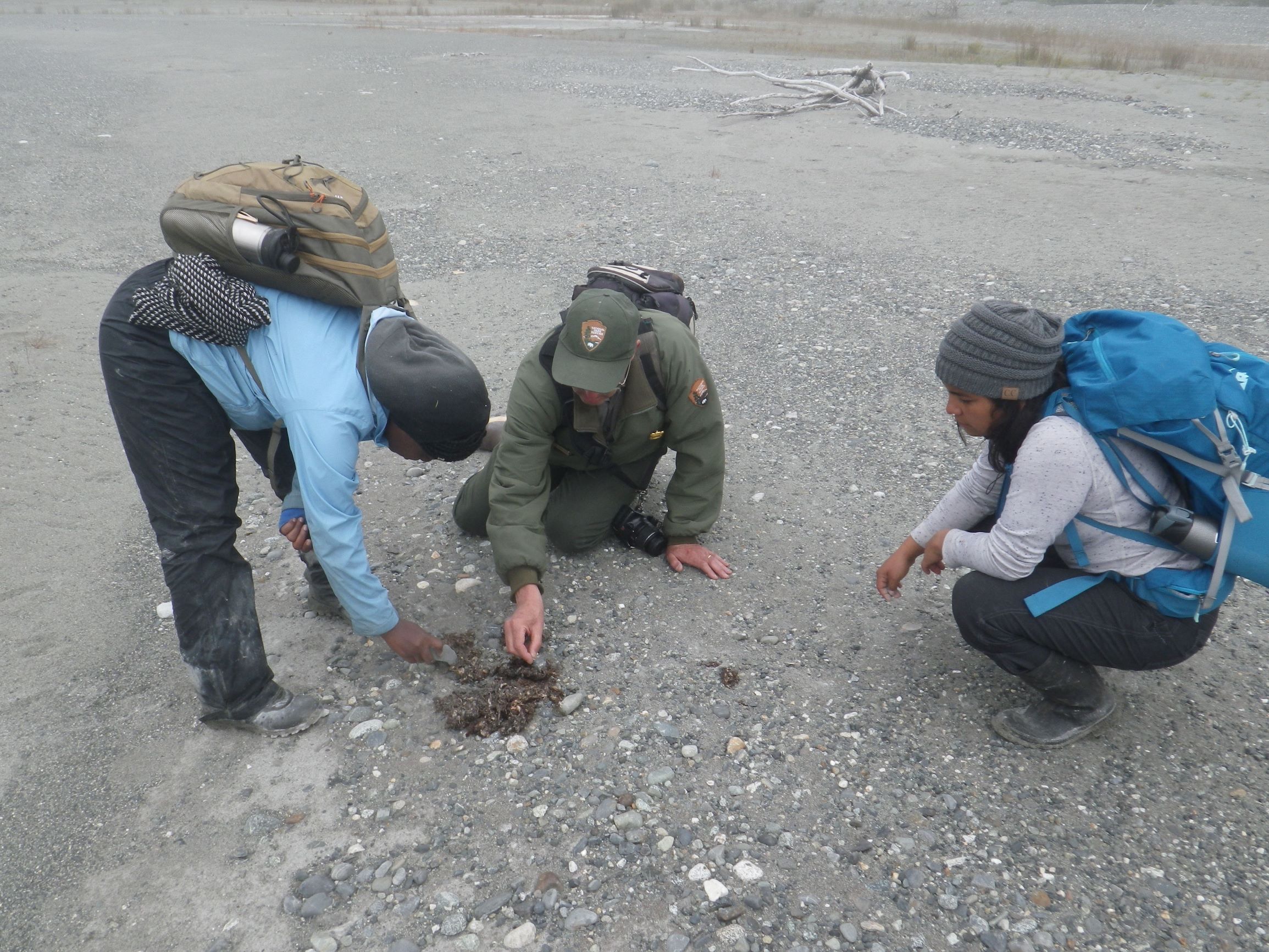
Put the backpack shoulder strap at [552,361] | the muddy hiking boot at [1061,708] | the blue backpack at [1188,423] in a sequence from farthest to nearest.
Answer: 1. the backpack shoulder strap at [552,361]
2. the muddy hiking boot at [1061,708]
3. the blue backpack at [1188,423]

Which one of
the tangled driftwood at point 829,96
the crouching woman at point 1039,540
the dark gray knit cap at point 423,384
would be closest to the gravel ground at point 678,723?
the crouching woman at point 1039,540

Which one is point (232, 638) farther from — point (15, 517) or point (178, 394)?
point (15, 517)

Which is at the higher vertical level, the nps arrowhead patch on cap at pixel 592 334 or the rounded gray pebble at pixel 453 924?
the nps arrowhead patch on cap at pixel 592 334

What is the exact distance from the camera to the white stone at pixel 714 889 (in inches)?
97.9

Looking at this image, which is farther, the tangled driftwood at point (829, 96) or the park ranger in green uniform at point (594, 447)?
the tangled driftwood at point (829, 96)

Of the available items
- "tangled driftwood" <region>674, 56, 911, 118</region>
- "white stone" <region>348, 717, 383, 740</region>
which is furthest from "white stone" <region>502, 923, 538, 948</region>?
"tangled driftwood" <region>674, 56, 911, 118</region>

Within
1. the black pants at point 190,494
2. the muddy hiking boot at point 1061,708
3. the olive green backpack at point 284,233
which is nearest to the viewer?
the olive green backpack at point 284,233

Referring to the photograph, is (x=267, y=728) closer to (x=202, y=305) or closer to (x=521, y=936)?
(x=521, y=936)

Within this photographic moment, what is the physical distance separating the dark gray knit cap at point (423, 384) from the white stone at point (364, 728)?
1040mm

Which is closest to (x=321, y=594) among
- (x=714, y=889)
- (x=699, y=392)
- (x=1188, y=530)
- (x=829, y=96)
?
(x=699, y=392)

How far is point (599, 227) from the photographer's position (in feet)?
26.4

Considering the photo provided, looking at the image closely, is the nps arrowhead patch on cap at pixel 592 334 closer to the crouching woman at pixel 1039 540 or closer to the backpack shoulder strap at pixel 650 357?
the backpack shoulder strap at pixel 650 357

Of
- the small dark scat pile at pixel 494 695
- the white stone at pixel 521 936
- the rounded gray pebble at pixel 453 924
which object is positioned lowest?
the rounded gray pebble at pixel 453 924

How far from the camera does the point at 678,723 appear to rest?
3072 millimetres
